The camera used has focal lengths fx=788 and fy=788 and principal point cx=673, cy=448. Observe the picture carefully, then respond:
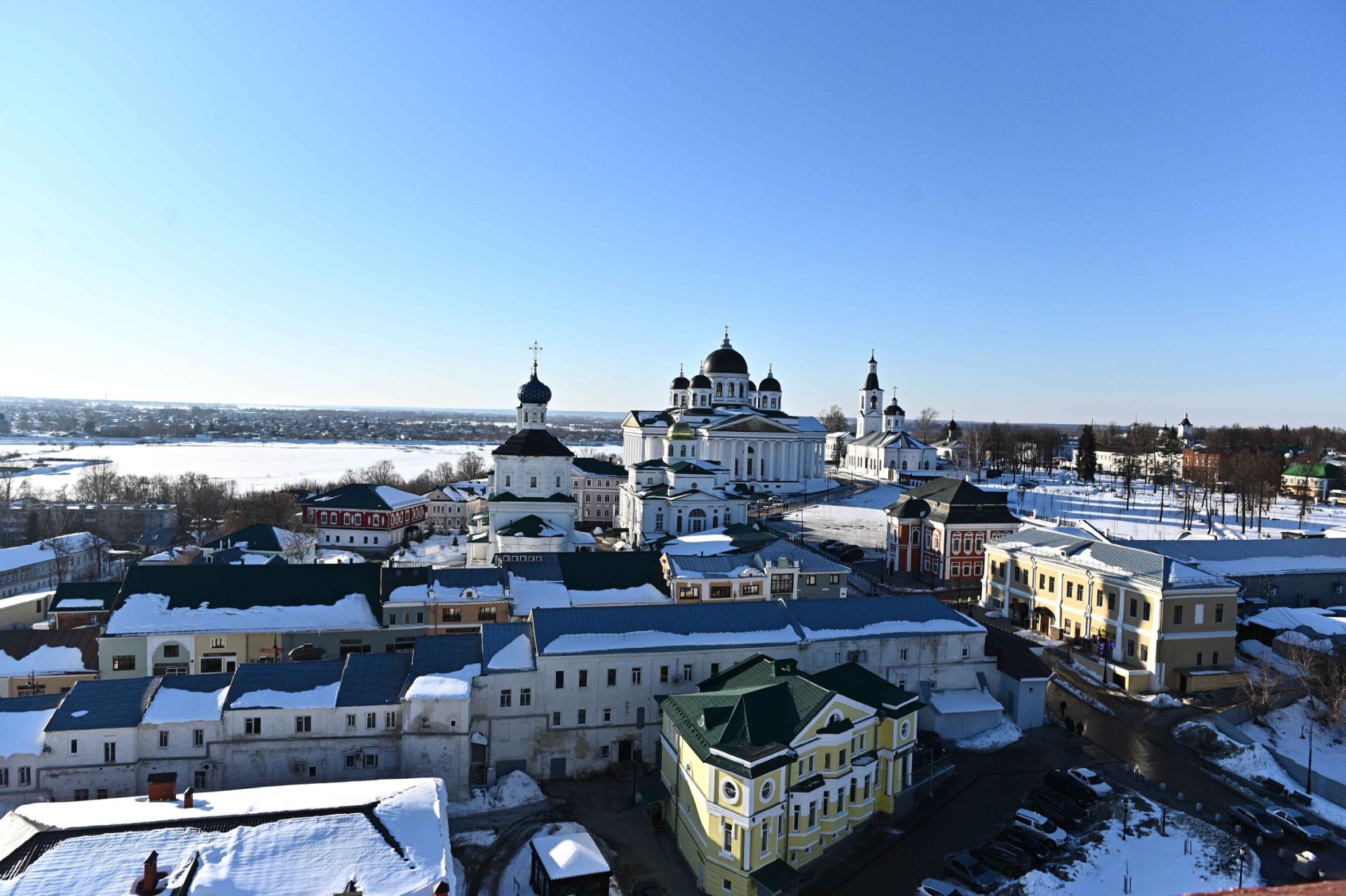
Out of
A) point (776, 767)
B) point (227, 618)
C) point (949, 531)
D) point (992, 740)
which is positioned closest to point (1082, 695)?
point (992, 740)

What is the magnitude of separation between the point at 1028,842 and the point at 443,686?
17.0 meters

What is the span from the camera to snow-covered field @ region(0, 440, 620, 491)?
108 metres

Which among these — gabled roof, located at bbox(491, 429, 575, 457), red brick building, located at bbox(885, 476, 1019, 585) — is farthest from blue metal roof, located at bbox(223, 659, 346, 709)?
red brick building, located at bbox(885, 476, 1019, 585)

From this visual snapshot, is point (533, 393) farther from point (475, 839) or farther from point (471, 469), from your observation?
point (471, 469)

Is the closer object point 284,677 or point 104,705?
point 104,705

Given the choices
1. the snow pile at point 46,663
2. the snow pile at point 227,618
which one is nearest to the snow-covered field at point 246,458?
the snow pile at point 46,663

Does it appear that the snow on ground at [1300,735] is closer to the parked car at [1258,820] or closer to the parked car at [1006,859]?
the parked car at [1258,820]

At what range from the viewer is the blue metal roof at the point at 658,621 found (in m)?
26.5

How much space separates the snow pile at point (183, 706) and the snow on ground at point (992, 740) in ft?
78.2

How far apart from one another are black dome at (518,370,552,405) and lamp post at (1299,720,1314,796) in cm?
3936

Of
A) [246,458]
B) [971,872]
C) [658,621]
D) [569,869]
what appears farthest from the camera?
[246,458]

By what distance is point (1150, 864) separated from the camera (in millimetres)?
20344

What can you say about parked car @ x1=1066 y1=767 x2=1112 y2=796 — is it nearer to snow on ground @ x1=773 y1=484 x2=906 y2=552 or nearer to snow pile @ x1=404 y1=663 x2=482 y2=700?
snow pile @ x1=404 y1=663 x2=482 y2=700

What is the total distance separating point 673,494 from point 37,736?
119ft
